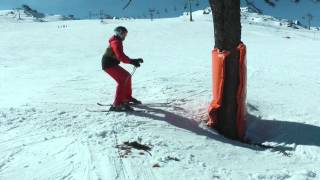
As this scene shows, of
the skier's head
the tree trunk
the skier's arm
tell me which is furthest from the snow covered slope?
the skier's head

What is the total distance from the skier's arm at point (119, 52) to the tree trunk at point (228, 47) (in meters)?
1.70

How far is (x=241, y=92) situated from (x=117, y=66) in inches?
96.6

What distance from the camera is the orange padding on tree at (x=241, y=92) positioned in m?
9.55

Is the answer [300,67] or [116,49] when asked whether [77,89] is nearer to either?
[116,49]

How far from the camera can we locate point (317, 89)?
14820mm

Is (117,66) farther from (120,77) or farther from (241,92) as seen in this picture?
(241,92)

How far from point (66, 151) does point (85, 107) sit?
302cm

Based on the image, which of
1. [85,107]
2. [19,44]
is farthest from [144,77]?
[19,44]

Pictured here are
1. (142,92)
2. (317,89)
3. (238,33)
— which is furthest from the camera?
(317,89)

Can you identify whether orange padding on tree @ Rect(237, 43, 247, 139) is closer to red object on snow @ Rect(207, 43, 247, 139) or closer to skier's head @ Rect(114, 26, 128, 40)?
red object on snow @ Rect(207, 43, 247, 139)

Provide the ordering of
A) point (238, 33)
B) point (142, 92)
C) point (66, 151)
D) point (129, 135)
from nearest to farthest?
point (66, 151), point (129, 135), point (238, 33), point (142, 92)

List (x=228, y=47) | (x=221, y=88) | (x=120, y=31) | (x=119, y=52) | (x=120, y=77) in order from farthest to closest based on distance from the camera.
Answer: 1. (x=120, y=77)
2. (x=120, y=31)
3. (x=119, y=52)
4. (x=221, y=88)
5. (x=228, y=47)

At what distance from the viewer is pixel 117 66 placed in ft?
33.8

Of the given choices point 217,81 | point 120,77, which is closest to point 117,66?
point 120,77
